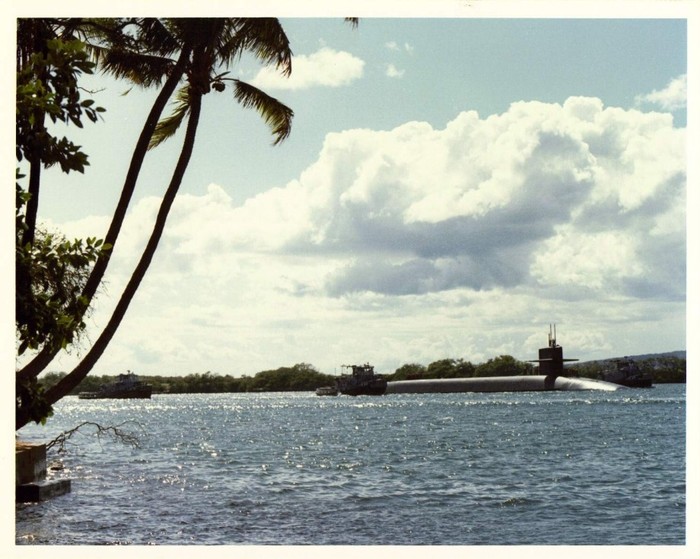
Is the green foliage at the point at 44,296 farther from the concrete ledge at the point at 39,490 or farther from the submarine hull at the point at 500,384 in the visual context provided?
the submarine hull at the point at 500,384

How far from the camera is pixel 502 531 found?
1861 cm

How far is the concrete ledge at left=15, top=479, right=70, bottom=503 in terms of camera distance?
747 inches

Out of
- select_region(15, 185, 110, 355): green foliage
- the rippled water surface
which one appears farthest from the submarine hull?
select_region(15, 185, 110, 355): green foliage

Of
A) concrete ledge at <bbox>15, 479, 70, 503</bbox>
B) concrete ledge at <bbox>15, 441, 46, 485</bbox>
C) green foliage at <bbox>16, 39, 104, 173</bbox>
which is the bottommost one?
concrete ledge at <bbox>15, 479, 70, 503</bbox>

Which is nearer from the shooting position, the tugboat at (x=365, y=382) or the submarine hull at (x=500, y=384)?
the submarine hull at (x=500, y=384)

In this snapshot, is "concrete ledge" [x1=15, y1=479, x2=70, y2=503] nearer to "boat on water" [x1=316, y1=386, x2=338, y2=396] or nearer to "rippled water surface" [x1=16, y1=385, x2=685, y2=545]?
"rippled water surface" [x1=16, y1=385, x2=685, y2=545]

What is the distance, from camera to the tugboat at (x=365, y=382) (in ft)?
375


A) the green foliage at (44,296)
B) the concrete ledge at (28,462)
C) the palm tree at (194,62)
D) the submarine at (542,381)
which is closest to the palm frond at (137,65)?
the palm tree at (194,62)

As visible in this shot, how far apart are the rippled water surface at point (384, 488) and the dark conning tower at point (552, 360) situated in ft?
145

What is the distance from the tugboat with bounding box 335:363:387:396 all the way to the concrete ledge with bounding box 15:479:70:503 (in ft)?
304

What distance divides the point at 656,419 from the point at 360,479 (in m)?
34.0
